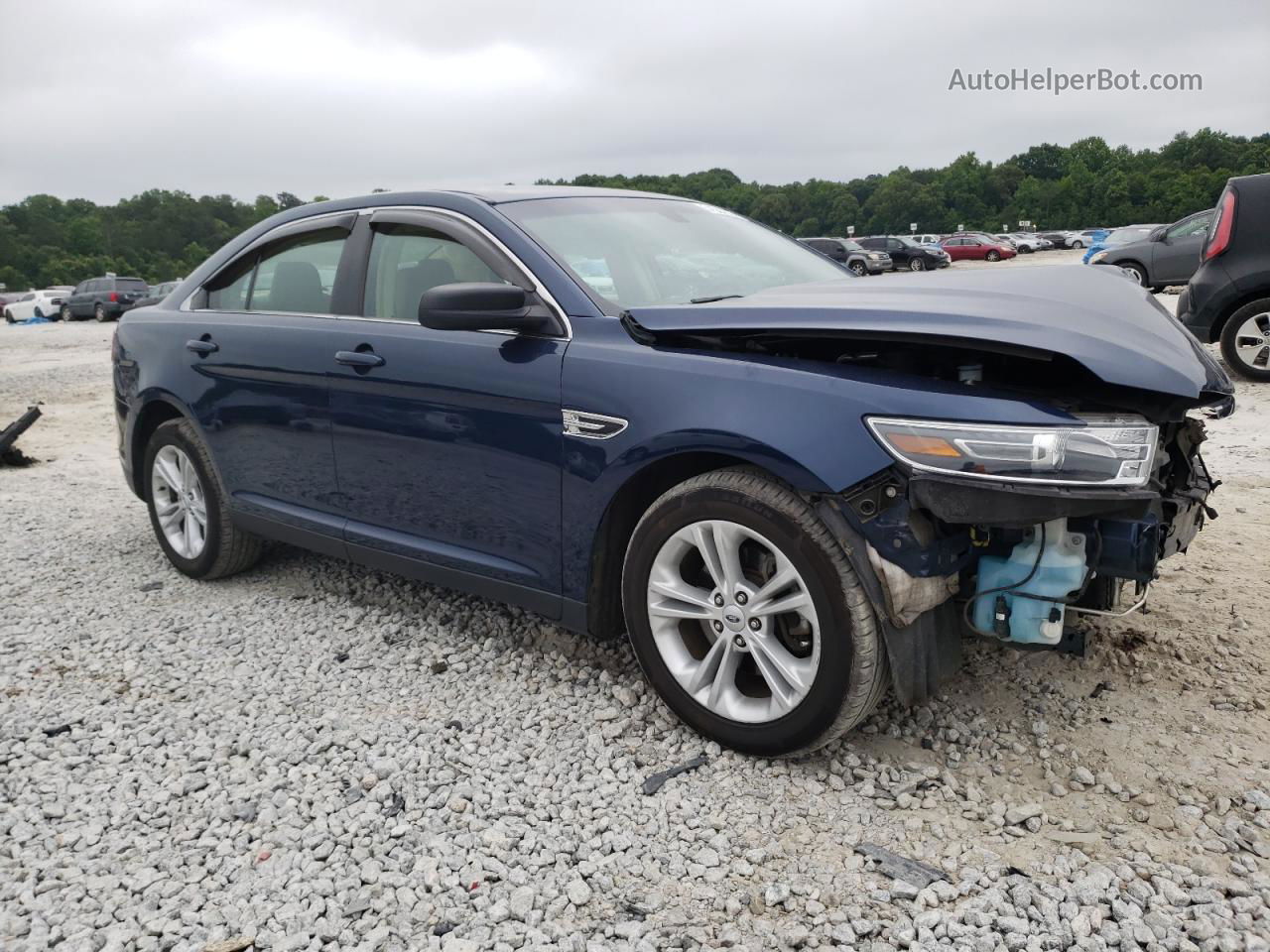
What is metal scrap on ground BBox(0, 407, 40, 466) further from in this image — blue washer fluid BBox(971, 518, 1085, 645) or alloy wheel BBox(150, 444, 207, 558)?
blue washer fluid BBox(971, 518, 1085, 645)

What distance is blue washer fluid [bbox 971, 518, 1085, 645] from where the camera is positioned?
252 centimetres

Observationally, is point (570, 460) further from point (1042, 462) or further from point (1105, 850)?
point (1105, 850)

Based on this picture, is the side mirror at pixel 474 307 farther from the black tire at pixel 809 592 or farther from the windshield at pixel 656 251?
the black tire at pixel 809 592

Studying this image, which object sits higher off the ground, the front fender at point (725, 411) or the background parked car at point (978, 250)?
the background parked car at point (978, 250)

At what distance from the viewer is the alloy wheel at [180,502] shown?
4.66 meters

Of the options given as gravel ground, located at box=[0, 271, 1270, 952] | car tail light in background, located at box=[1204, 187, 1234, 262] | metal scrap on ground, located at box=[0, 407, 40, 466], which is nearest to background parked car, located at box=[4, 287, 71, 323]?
metal scrap on ground, located at box=[0, 407, 40, 466]

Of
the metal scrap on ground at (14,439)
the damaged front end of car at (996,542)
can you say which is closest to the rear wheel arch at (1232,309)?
the damaged front end of car at (996,542)

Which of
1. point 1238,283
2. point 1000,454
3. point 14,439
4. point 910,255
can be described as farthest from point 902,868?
point 910,255

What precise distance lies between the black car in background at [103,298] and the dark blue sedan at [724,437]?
112 ft

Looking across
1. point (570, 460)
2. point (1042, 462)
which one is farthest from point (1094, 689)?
point (570, 460)

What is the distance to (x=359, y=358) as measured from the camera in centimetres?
362

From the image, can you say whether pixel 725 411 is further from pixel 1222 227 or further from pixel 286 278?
pixel 1222 227

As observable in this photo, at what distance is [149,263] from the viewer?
277ft

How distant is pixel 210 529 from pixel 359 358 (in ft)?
4.97
